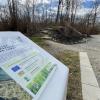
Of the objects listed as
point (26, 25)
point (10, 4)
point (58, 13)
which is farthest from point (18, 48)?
point (58, 13)

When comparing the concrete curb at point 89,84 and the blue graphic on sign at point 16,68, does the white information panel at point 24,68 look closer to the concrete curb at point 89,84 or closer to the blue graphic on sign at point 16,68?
the blue graphic on sign at point 16,68

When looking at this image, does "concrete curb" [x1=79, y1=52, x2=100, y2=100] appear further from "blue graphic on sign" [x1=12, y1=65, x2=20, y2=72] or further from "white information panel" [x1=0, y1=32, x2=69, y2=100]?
"blue graphic on sign" [x1=12, y1=65, x2=20, y2=72]

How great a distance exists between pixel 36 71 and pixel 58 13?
16.8 meters

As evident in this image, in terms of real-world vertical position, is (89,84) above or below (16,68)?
below

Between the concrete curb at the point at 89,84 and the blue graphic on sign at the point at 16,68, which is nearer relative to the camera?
the blue graphic on sign at the point at 16,68

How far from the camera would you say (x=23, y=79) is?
89.5 inches

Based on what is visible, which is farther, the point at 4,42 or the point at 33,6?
the point at 33,6

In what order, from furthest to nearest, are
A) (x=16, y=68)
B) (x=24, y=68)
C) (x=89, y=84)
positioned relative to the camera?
1. (x=89, y=84)
2. (x=24, y=68)
3. (x=16, y=68)

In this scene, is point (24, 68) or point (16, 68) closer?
point (16, 68)

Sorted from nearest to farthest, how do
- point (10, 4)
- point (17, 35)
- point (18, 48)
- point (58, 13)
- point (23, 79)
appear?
point (23, 79)
point (18, 48)
point (17, 35)
point (10, 4)
point (58, 13)

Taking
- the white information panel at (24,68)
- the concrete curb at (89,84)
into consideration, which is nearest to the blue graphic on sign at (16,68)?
the white information panel at (24,68)

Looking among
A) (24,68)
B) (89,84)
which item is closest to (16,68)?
(24,68)

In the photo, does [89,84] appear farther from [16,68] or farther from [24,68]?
[16,68]

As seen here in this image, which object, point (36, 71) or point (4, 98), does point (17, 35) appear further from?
point (4, 98)
